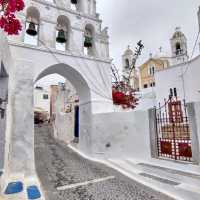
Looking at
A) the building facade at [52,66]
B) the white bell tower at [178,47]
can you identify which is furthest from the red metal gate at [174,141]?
the white bell tower at [178,47]

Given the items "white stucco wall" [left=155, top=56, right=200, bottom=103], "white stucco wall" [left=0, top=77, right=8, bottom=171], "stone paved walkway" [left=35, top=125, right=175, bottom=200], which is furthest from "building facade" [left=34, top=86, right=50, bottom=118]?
"white stucco wall" [left=0, top=77, right=8, bottom=171]

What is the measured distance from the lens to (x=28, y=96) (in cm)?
592

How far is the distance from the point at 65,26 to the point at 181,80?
38.8ft

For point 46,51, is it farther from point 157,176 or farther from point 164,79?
point 164,79

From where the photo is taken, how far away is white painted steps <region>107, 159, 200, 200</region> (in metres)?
4.15

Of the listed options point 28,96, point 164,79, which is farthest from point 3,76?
point 164,79

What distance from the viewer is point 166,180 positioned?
4.86m

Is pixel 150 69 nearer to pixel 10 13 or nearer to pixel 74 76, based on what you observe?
pixel 74 76

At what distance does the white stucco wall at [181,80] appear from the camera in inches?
564

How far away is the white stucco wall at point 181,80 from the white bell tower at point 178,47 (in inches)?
395

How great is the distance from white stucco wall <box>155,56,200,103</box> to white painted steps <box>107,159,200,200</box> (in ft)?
31.9

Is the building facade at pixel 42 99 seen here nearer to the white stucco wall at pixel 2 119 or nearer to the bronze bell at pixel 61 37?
the bronze bell at pixel 61 37

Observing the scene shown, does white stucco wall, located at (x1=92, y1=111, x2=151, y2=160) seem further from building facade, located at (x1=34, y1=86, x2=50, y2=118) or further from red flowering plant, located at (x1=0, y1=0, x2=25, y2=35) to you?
building facade, located at (x1=34, y1=86, x2=50, y2=118)

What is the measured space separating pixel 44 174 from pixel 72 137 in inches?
282
